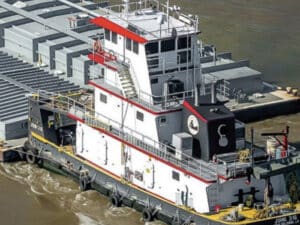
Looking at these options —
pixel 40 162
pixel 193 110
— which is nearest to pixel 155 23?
pixel 193 110

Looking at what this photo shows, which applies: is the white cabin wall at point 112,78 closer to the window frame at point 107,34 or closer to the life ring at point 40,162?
the window frame at point 107,34

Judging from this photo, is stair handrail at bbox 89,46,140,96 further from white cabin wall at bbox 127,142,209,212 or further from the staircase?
white cabin wall at bbox 127,142,209,212

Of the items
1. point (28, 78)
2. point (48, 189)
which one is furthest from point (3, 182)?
point (28, 78)

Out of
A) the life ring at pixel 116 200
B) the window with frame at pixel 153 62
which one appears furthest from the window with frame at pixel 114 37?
the life ring at pixel 116 200

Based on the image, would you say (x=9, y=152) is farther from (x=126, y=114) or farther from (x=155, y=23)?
(x=155, y=23)

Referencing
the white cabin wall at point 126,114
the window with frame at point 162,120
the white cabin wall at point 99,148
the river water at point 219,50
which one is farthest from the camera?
the white cabin wall at point 99,148
